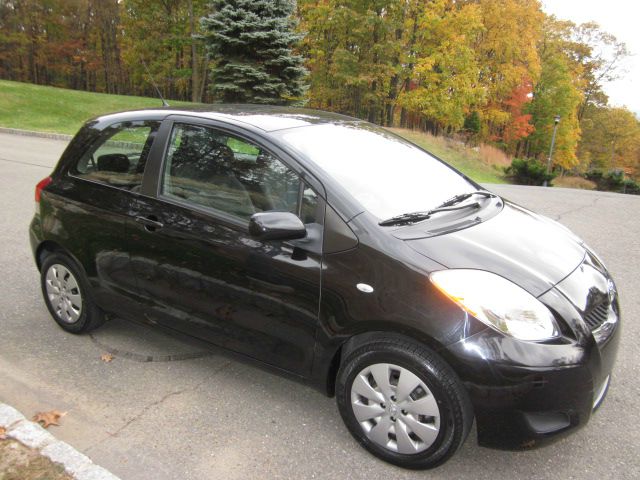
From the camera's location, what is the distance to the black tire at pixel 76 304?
3703 millimetres

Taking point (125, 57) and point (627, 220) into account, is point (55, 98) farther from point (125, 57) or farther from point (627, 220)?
point (627, 220)

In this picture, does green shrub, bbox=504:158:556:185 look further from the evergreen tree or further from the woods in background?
the evergreen tree

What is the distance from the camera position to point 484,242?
2.63 m

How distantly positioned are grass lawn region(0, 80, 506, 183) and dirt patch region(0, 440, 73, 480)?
2053cm

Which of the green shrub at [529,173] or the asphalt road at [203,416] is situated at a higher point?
the asphalt road at [203,416]

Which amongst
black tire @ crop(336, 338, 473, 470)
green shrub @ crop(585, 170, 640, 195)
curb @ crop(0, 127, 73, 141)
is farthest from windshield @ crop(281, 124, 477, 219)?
green shrub @ crop(585, 170, 640, 195)

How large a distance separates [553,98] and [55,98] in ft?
119

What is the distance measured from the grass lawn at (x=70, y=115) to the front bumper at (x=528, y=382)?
20038 millimetres

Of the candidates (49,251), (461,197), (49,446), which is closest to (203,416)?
(49,446)

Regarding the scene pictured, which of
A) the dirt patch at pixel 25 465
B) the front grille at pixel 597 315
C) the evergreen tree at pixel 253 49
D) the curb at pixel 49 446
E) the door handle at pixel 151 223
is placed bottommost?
the dirt patch at pixel 25 465

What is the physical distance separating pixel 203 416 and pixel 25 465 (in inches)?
35.5

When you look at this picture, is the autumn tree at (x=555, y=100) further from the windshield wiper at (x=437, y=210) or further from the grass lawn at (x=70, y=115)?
the windshield wiper at (x=437, y=210)

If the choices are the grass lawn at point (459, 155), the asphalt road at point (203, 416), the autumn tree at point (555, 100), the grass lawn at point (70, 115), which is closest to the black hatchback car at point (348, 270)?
the asphalt road at point (203, 416)

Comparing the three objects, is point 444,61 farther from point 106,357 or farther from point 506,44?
point 106,357
